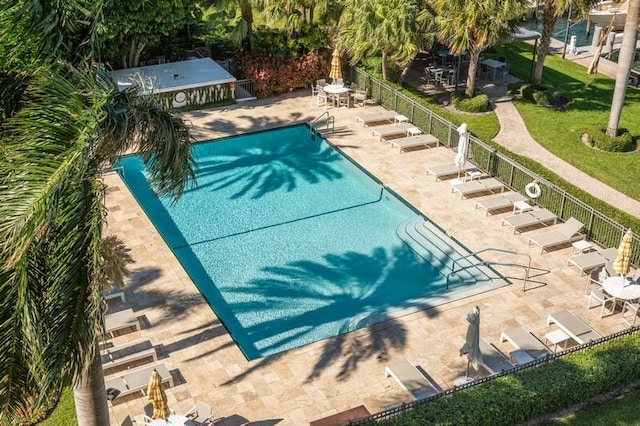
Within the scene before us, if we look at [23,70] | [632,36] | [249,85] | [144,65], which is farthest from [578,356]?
[144,65]

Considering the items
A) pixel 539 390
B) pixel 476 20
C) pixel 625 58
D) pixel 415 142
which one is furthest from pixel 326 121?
pixel 539 390

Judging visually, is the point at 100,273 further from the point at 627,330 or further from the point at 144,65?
the point at 144,65

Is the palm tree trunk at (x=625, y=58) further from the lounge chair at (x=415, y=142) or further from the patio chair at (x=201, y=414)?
the patio chair at (x=201, y=414)

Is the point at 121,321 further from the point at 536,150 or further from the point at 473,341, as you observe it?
the point at 536,150

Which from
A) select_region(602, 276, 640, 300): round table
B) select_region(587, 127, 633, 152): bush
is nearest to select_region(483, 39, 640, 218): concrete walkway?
select_region(587, 127, 633, 152): bush

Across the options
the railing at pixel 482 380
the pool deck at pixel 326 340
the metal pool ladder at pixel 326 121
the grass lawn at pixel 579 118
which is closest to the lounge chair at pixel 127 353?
the pool deck at pixel 326 340

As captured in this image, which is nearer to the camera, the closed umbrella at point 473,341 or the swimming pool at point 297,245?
the closed umbrella at point 473,341
